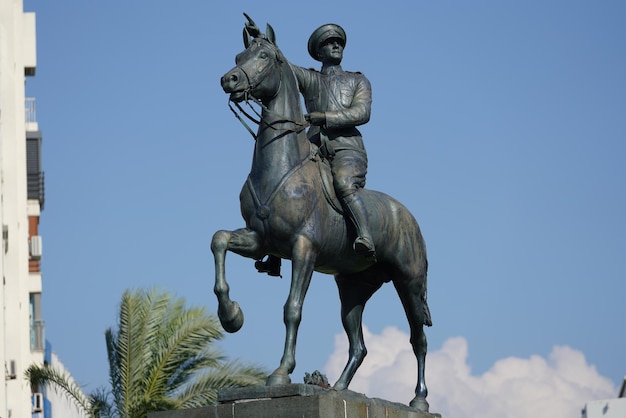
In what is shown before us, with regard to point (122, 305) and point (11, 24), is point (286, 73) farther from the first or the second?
point (11, 24)

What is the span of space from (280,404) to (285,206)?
84.6 inches

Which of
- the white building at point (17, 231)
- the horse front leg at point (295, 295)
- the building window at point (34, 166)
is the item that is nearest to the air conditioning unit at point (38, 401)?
the white building at point (17, 231)

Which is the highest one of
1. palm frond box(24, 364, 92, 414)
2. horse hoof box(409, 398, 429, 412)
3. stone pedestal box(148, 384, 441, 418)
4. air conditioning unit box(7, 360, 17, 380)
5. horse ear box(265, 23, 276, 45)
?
air conditioning unit box(7, 360, 17, 380)

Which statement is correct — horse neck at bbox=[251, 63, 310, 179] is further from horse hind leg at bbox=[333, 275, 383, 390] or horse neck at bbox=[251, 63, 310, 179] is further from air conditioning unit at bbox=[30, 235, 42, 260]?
air conditioning unit at bbox=[30, 235, 42, 260]

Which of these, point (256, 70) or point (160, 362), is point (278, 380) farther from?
point (160, 362)

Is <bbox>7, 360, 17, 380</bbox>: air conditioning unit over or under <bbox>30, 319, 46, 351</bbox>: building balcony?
under

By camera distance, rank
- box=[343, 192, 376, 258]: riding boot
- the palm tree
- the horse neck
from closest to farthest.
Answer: the horse neck, box=[343, 192, 376, 258]: riding boot, the palm tree

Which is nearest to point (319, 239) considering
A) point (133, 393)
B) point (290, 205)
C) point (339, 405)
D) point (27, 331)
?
point (290, 205)

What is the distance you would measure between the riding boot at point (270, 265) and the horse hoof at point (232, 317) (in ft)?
4.22

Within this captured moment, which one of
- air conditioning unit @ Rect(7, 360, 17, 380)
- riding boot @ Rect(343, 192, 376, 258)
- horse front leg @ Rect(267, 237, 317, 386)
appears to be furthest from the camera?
air conditioning unit @ Rect(7, 360, 17, 380)

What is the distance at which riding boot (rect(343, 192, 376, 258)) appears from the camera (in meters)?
16.8

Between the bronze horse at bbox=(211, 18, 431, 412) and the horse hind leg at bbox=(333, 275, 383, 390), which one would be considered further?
the horse hind leg at bbox=(333, 275, 383, 390)

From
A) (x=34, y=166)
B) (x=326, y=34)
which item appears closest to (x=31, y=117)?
(x=34, y=166)

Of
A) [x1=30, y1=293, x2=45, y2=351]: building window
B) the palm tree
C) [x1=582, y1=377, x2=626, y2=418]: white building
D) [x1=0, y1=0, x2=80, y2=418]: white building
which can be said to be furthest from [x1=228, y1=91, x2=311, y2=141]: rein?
[x1=582, y1=377, x2=626, y2=418]: white building
